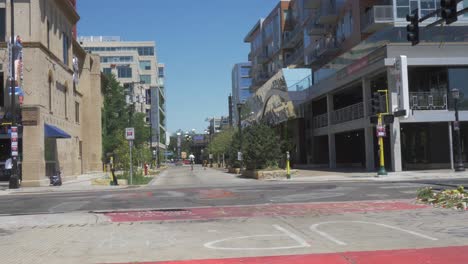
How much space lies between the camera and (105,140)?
70375mm

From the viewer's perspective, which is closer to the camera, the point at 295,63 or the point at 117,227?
the point at 117,227

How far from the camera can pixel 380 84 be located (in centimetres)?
4072

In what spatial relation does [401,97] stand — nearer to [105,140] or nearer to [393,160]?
[393,160]

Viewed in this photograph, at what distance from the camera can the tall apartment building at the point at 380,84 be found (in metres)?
34.4

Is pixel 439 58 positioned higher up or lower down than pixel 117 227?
higher up

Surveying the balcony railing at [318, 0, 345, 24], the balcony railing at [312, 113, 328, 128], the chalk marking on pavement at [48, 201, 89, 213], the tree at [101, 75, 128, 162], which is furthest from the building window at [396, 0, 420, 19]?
the tree at [101, 75, 128, 162]

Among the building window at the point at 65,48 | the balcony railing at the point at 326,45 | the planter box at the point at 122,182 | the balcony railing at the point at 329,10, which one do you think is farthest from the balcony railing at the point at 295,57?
the planter box at the point at 122,182

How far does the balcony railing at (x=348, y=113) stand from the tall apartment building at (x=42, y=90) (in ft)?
69.8

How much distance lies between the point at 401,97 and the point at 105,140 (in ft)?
150

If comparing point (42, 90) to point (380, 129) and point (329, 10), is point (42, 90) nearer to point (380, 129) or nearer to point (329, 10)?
point (380, 129)

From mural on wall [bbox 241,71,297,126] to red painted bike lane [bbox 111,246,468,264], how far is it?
138 ft

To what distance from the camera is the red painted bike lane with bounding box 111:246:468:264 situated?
7801mm

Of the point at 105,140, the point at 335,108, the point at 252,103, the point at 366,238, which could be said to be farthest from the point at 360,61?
the point at 105,140

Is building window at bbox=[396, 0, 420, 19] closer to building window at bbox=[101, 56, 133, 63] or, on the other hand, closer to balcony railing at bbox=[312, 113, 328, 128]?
balcony railing at bbox=[312, 113, 328, 128]
